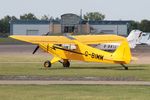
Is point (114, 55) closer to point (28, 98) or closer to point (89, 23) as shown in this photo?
point (28, 98)

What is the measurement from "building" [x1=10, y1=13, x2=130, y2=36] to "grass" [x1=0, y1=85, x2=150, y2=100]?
107781 mm

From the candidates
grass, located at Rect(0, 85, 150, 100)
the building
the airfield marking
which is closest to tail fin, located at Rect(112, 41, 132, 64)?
the airfield marking

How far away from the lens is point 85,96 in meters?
17.0

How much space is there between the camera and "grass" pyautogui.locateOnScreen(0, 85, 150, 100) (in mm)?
16656

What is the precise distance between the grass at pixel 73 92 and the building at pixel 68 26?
107781 millimetres

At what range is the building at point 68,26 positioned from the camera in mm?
128875

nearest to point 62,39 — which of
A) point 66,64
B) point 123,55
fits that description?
point 66,64

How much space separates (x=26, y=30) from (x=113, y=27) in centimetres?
2048

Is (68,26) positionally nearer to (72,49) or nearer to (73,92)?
(72,49)

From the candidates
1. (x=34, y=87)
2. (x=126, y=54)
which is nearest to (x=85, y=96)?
(x=34, y=87)

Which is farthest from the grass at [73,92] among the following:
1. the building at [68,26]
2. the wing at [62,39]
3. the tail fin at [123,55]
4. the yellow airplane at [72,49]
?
the building at [68,26]

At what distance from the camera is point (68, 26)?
130 m

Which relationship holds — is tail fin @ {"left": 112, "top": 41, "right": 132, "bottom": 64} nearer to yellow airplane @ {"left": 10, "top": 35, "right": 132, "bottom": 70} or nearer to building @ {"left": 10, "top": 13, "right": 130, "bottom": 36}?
yellow airplane @ {"left": 10, "top": 35, "right": 132, "bottom": 70}

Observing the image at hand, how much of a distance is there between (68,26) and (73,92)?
112 m
